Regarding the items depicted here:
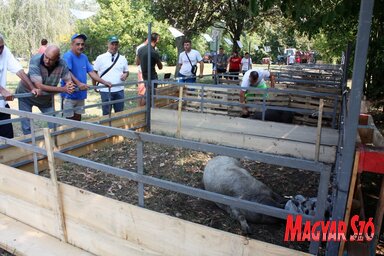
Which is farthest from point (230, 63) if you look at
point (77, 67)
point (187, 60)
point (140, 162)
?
point (140, 162)

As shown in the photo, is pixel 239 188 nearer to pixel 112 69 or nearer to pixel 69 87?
pixel 69 87

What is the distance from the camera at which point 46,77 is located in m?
5.28

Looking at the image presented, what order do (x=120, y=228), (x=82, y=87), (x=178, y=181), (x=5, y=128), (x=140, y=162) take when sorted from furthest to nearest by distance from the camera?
(x=82, y=87), (x=178, y=181), (x=5, y=128), (x=120, y=228), (x=140, y=162)

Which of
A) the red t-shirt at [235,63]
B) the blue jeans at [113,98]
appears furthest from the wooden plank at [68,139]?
the red t-shirt at [235,63]

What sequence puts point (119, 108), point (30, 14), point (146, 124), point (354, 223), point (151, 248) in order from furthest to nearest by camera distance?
point (30, 14), point (146, 124), point (119, 108), point (151, 248), point (354, 223)

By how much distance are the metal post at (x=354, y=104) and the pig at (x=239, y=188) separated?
1.83m

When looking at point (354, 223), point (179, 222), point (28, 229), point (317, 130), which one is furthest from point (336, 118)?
point (28, 229)

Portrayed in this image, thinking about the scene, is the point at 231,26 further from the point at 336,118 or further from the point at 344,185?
the point at 344,185

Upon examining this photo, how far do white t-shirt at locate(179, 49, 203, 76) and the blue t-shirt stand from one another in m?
4.09

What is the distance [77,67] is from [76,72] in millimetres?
90

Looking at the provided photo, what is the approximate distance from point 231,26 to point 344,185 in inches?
813

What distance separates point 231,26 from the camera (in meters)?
21.8

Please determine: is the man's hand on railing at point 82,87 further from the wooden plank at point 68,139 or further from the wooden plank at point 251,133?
the wooden plank at point 251,133

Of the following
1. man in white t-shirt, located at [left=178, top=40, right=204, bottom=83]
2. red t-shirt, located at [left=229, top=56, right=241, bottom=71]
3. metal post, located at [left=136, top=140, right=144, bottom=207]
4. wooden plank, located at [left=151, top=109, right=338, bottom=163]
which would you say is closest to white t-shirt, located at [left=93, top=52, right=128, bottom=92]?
wooden plank, located at [left=151, top=109, right=338, bottom=163]
